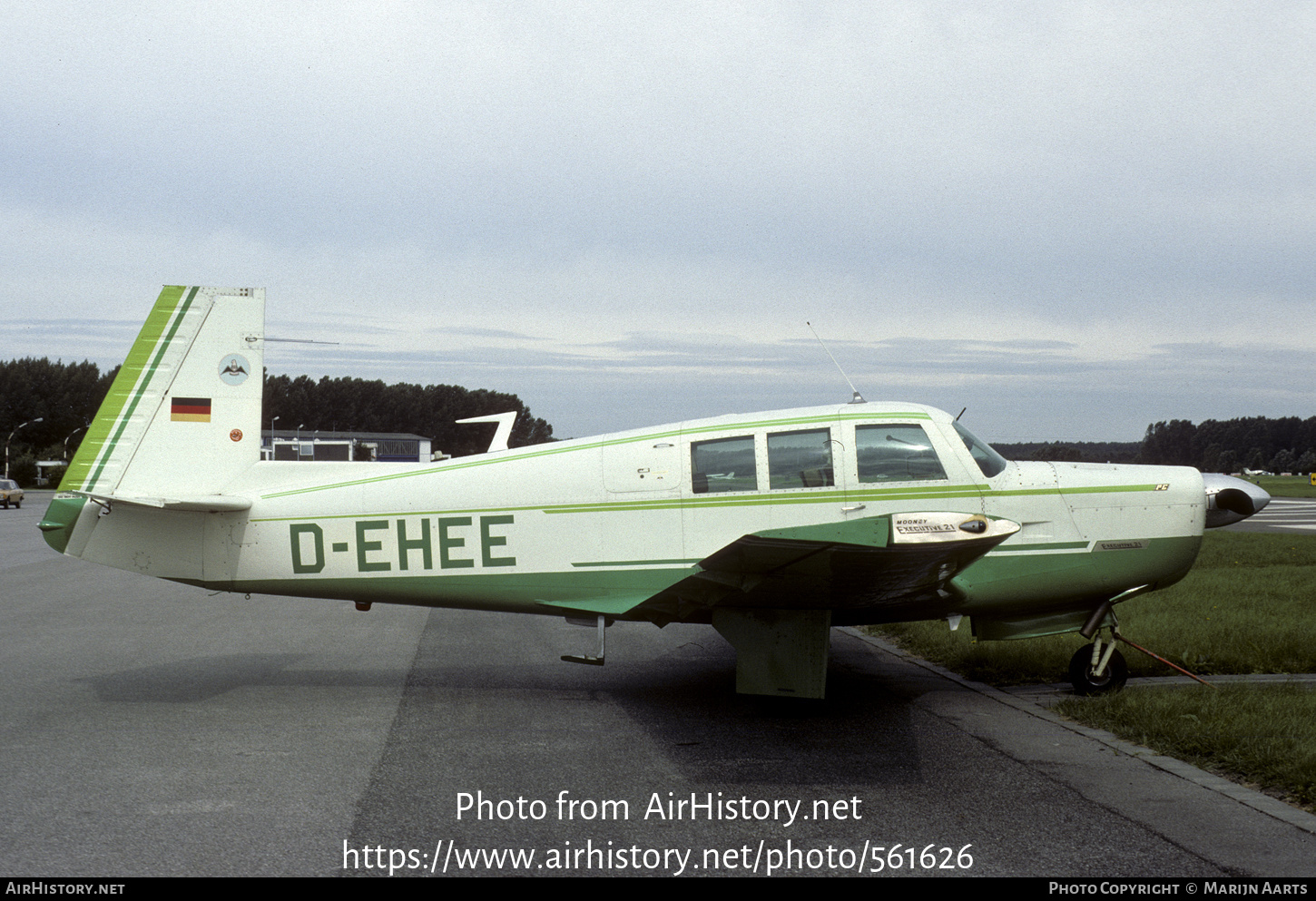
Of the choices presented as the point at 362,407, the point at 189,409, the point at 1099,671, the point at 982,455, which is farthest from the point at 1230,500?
the point at 362,407

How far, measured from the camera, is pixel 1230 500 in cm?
798

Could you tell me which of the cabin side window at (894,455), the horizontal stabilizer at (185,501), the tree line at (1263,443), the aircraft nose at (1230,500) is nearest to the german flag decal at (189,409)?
the horizontal stabilizer at (185,501)

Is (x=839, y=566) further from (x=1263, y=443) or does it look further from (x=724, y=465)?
(x=1263, y=443)

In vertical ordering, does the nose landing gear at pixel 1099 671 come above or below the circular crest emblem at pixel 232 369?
below

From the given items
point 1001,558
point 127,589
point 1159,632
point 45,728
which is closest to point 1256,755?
point 1001,558

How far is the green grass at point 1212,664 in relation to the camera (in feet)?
18.7

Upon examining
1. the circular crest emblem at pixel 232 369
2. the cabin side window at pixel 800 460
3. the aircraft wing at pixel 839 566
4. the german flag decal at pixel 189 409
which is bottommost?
the aircraft wing at pixel 839 566

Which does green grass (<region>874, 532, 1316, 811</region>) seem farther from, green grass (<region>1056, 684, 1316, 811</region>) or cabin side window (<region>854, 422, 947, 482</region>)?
cabin side window (<region>854, 422, 947, 482</region>)

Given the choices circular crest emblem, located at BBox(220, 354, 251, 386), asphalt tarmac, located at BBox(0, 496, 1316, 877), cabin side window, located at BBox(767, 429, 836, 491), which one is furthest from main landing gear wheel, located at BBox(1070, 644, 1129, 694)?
circular crest emblem, located at BBox(220, 354, 251, 386)

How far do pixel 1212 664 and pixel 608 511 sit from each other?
18.9 ft

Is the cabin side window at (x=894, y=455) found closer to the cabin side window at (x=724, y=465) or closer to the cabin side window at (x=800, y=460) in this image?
the cabin side window at (x=800, y=460)

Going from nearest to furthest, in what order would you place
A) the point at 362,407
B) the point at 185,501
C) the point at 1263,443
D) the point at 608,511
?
the point at 608,511
the point at 185,501
the point at 1263,443
the point at 362,407

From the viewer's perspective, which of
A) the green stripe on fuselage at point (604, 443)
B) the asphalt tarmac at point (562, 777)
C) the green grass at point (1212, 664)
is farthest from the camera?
the green stripe on fuselage at point (604, 443)
